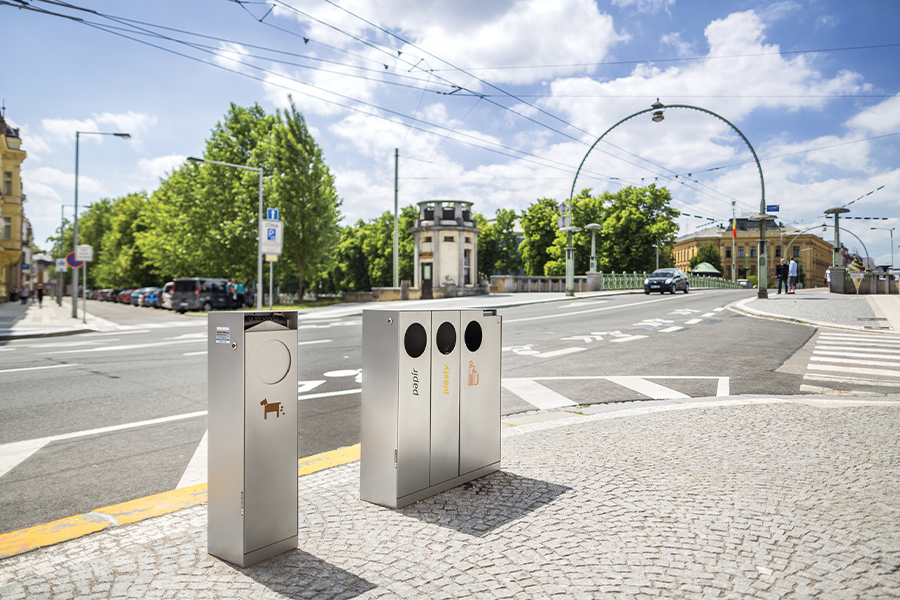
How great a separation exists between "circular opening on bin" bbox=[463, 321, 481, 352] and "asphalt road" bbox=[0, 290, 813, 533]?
190 cm

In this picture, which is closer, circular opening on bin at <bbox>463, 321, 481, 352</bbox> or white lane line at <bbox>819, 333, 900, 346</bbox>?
circular opening on bin at <bbox>463, 321, 481, 352</bbox>

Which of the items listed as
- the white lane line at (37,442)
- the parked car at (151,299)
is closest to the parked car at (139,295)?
the parked car at (151,299)

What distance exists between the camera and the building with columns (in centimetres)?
4191

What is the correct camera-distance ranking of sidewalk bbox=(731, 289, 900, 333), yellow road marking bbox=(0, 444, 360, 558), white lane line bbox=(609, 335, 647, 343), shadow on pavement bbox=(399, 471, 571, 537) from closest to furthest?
yellow road marking bbox=(0, 444, 360, 558), shadow on pavement bbox=(399, 471, 571, 537), white lane line bbox=(609, 335, 647, 343), sidewalk bbox=(731, 289, 900, 333)

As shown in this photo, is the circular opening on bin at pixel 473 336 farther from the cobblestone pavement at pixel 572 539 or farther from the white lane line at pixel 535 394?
the white lane line at pixel 535 394

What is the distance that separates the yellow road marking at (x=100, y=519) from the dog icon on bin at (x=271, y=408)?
87 cm

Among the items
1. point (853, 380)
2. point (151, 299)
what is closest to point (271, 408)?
point (853, 380)

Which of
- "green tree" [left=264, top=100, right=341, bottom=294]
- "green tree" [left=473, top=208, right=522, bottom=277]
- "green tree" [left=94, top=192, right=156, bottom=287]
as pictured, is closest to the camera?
"green tree" [left=264, top=100, right=341, bottom=294]

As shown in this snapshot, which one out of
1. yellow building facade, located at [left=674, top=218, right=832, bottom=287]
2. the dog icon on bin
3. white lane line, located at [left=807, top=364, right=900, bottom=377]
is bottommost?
white lane line, located at [left=807, top=364, right=900, bottom=377]

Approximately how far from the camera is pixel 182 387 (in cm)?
816

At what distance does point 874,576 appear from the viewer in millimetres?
2568

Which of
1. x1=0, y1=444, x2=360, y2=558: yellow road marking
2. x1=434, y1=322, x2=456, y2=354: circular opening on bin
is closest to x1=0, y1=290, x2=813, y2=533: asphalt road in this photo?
x1=0, y1=444, x2=360, y2=558: yellow road marking

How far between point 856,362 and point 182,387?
1045cm

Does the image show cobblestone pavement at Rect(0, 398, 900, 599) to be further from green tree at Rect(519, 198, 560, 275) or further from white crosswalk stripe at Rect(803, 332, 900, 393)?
green tree at Rect(519, 198, 560, 275)
